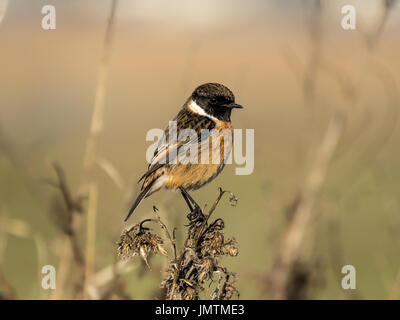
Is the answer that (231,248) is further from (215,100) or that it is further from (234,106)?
(215,100)

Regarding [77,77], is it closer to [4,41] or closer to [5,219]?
[4,41]

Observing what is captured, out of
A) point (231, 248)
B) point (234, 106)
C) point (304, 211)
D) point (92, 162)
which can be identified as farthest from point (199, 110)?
point (231, 248)

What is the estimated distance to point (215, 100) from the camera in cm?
389

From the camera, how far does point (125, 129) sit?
35.3 feet

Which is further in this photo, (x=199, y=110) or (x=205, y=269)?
(x=199, y=110)

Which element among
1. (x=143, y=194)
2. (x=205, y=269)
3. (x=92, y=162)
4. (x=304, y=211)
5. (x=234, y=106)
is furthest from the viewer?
(x=304, y=211)

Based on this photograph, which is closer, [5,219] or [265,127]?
[5,219]

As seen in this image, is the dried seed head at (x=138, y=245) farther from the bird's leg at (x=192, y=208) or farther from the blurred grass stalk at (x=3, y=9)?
the blurred grass stalk at (x=3, y=9)

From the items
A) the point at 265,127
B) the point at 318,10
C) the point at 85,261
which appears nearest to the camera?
the point at 85,261

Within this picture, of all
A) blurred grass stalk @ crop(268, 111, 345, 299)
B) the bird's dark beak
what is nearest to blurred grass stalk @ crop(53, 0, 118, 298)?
the bird's dark beak

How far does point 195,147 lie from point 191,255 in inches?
51.7

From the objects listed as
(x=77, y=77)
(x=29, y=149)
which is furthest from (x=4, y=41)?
(x=29, y=149)

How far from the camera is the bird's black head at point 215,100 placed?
3.81 m
